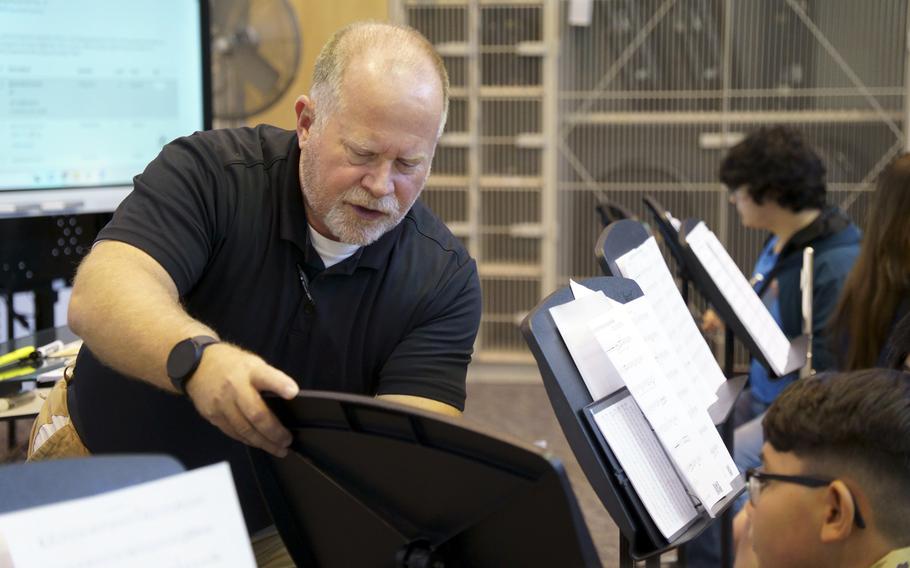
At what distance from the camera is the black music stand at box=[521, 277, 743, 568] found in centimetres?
121

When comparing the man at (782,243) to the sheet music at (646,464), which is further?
the man at (782,243)

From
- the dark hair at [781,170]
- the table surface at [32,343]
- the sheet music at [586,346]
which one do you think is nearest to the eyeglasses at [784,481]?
the sheet music at [586,346]

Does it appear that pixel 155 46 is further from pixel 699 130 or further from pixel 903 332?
pixel 699 130

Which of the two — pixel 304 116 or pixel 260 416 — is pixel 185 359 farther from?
pixel 304 116

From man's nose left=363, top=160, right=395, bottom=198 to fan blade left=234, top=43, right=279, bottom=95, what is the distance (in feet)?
7.81

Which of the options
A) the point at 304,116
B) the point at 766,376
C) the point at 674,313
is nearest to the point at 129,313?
the point at 304,116

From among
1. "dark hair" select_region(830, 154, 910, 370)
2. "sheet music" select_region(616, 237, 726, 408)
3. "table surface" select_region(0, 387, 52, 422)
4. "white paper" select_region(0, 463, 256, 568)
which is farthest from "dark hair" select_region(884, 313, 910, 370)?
"table surface" select_region(0, 387, 52, 422)

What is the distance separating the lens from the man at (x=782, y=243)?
2812 millimetres

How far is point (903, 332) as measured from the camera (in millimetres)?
1951

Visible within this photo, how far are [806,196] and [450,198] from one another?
2145mm

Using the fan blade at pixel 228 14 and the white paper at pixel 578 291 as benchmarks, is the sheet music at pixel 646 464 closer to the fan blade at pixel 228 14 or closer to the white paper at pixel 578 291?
the white paper at pixel 578 291

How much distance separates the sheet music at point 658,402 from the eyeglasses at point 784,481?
14 centimetres

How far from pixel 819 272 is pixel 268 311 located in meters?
1.82

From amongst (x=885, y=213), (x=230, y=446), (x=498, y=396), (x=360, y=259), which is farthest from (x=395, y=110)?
(x=498, y=396)
